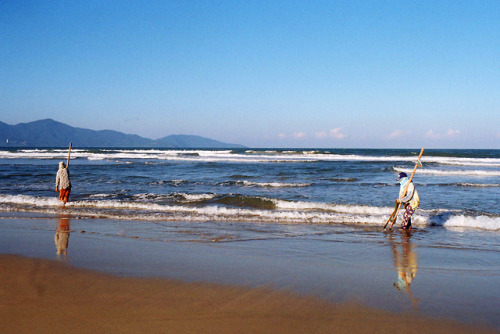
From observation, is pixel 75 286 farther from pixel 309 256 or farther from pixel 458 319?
pixel 458 319

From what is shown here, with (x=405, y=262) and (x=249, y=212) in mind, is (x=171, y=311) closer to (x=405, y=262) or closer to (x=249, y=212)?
(x=405, y=262)

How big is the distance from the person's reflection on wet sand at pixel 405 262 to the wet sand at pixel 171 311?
0.91m

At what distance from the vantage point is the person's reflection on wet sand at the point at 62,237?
20.2 feet

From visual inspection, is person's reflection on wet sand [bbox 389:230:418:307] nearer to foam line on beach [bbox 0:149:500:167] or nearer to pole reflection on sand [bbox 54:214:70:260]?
pole reflection on sand [bbox 54:214:70:260]

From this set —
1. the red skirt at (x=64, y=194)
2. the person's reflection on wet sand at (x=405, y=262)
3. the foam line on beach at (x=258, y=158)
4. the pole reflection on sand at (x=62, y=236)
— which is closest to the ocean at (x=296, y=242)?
the person's reflection on wet sand at (x=405, y=262)

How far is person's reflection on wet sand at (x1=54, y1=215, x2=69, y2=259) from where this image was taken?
6.16 metres

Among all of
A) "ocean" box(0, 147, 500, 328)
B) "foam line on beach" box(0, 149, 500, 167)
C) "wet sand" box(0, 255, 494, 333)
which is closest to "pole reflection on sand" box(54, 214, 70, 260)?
"ocean" box(0, 147, 500, 328)

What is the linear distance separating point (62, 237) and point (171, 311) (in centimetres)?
446

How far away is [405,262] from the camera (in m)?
5.89

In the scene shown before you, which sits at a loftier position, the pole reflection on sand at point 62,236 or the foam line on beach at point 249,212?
the pole reflection on sand at point 62,236

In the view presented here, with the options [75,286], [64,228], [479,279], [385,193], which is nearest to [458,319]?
[479,279]

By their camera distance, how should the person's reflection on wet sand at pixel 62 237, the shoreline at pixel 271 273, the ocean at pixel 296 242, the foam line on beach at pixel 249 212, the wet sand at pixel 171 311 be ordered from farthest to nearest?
the foam line on beach at pixel 249 212
the person's reflection on wet sand at pixel 62 237
the ocean at pixel 296 242
the shoreline at pixel 271 273
the wet sand at pixel 171 311

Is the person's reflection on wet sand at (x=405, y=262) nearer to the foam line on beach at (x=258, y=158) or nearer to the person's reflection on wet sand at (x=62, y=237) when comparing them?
the person's reflection on wet sand at (x=62, y=237)

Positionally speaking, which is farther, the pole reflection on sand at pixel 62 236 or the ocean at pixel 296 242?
the pole reflection on sand at pixel 62 236
